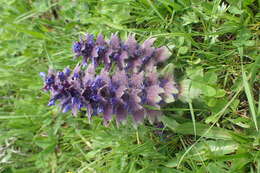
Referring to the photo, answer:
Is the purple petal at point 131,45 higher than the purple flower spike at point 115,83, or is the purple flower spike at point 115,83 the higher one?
the purple petal at point 131,45

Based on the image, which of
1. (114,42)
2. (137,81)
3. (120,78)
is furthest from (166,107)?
(114,42)

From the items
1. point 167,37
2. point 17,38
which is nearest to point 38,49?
point 17,38

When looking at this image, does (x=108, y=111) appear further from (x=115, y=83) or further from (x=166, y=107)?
(x=166, y=107)

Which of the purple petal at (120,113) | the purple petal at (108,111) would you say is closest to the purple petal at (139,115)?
the purple petal at (120,113)

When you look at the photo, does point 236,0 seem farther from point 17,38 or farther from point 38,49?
point 17,38

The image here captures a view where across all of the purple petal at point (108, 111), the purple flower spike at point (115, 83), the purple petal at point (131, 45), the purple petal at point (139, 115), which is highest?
the purple petal at point (131, 45)

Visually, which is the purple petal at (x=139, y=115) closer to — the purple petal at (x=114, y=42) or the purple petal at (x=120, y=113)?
the purple petal at (x=120, y=113)
